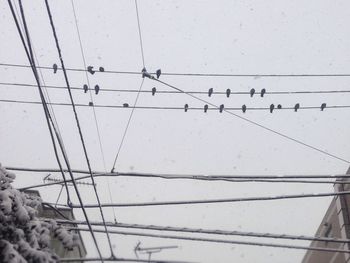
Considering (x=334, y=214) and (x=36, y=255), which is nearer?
(x=36, y=255)

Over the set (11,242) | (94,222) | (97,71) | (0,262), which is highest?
(97,71)

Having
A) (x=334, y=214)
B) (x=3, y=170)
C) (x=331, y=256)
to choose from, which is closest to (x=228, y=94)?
(x=3, y=170)

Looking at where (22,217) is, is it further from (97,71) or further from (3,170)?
(97,71)

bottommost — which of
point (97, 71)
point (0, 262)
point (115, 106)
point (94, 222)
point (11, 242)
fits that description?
point (0, 262)

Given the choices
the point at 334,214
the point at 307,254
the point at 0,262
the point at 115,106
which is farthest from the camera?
the point at 307,254

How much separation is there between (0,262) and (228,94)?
6.55 meters

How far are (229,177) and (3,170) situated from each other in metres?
3.25

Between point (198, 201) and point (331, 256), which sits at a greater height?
point (331, 256)

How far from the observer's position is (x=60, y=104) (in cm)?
992

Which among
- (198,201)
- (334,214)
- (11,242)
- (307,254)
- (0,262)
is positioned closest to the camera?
(0,262)

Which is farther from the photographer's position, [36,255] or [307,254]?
[307,254]

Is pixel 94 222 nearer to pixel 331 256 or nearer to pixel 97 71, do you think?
pixel 97 71

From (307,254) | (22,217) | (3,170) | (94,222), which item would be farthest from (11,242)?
(307,254)

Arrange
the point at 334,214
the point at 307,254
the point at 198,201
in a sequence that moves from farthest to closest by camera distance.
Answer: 1. the point at 307,254
2. the point at 334,214
3. the point at 198,201
